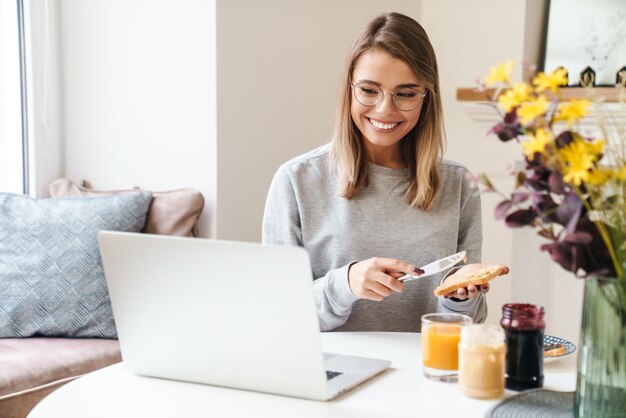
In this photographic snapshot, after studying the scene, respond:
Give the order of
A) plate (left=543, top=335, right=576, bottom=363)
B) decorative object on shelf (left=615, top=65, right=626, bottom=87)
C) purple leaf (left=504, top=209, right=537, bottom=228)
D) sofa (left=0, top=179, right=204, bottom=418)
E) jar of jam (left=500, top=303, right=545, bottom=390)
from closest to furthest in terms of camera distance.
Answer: purple leaf (left=504, top=209, right=537, bottom=228)
decorative object on shelf (left=615, top=65, right=626, bottom=87)
jar of jam (left=500, top=303, right=545, bottom=390)
plate (left=543, top=335, right=576, bottom=363)
sofa (left=0, top=179, right=204, bottom=418)

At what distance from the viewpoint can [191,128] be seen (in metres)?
2.84

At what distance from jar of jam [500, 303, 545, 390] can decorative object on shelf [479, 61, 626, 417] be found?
22 centimetres

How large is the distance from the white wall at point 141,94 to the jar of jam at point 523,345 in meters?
1.58

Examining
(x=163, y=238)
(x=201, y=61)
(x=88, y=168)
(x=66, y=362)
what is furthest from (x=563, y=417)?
(x=88, y=168)

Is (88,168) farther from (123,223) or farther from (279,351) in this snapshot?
(279,351)

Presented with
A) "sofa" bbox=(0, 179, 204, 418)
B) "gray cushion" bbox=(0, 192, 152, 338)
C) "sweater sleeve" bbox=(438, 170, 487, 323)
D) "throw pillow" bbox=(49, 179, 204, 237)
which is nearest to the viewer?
"sweater sleeve" bbox=(438, 170, 487, 323)

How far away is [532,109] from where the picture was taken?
3.57 ft

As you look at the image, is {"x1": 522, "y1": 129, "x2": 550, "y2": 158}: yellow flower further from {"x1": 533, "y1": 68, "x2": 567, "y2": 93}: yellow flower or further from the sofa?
the sofa

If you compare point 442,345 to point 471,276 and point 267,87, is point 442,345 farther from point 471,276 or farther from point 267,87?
point 267,87

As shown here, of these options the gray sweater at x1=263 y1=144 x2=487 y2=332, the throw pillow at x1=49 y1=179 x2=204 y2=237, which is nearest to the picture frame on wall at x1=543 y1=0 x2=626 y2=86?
the gray sweater at x1=263 y1=144 x2=487 y2=332

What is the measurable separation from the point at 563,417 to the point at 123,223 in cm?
169

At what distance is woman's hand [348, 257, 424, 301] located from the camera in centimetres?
160

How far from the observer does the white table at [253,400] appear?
4.25 ft

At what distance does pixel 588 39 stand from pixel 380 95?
4.21 feet
